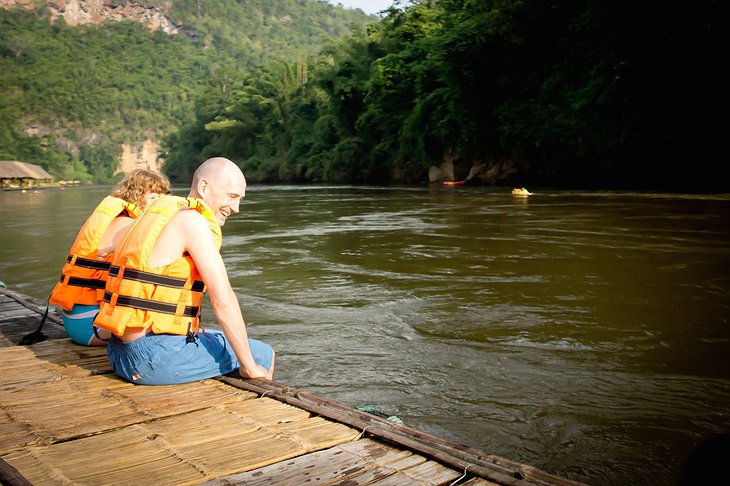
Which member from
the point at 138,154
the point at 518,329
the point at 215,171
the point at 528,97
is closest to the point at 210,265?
the point at 215,171

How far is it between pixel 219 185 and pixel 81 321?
61.7 inches

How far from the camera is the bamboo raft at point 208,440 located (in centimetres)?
232

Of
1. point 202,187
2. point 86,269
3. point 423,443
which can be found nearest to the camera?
point 423,443

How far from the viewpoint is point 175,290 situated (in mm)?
3250

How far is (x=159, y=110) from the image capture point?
127m

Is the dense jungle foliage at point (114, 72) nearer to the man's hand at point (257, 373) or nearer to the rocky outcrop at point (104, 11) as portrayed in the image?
the rocky outcrop at point (104, 11)

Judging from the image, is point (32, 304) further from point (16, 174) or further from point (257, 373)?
point (16, 174)

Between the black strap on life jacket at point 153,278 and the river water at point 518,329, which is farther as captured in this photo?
the river water at point 518,329

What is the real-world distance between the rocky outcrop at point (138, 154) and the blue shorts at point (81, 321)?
390ft

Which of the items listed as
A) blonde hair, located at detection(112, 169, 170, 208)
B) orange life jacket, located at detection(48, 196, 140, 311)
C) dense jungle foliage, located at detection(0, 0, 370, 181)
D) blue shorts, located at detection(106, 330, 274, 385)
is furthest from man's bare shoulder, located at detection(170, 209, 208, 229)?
dense jungle foliage, located at detection(0, 0, 370, 181)

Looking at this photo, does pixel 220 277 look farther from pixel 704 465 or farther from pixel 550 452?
pixel 704 465

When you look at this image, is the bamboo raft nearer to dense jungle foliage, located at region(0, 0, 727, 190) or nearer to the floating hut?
dense jungle foliage, located at region(0, 0, 727, 190)

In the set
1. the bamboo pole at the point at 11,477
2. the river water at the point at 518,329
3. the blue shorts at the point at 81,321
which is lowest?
the river water at the point at 518,329

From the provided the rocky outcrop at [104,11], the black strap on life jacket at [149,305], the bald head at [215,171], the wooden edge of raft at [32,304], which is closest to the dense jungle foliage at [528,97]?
the wooden edge of raft at [32,304]
